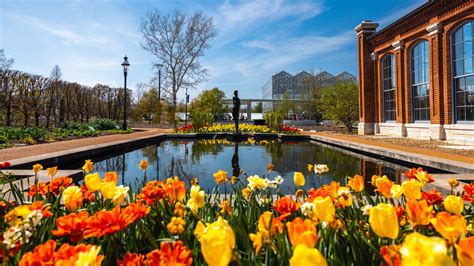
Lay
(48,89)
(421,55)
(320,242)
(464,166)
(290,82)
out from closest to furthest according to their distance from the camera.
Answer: (320,242)
(464,166)
(421,55)
(48,89)
(290,82)

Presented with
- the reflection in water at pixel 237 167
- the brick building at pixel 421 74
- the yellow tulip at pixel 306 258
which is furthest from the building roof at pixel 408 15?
the yellow tulip at pixel 306 258

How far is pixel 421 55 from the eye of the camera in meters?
16.0

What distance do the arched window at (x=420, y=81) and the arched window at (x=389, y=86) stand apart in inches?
72.3

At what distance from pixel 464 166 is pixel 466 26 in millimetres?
9638

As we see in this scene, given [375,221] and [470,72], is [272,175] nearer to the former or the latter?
[375,221]

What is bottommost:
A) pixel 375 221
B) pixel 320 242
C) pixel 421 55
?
pixel 320 242

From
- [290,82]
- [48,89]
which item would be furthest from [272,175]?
[290,82]

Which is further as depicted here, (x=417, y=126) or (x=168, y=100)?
(x=168, y=100)

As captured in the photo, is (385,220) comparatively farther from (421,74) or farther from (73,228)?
(421,74)

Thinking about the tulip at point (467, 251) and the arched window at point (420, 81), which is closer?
the tulip at point (467, 251)

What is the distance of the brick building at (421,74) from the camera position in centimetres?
1305

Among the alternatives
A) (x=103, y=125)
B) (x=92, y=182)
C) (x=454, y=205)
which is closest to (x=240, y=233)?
(x=92, y=182)

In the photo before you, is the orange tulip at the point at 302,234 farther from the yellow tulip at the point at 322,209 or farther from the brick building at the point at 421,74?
the brick building at the point at 421,74

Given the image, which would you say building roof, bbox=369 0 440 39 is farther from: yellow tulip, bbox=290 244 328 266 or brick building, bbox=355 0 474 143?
yellow tulip, bbox=290 244 328 266
